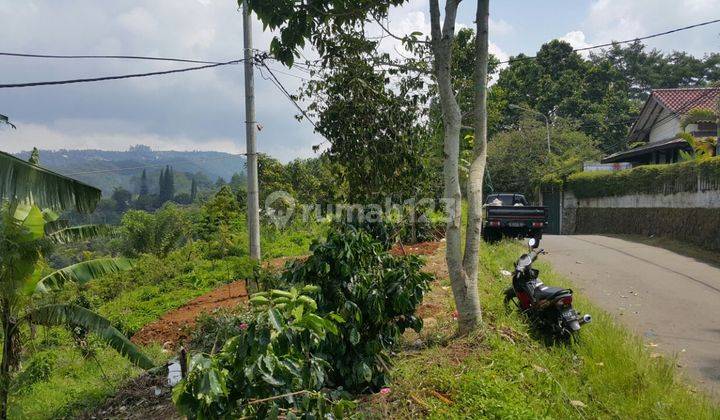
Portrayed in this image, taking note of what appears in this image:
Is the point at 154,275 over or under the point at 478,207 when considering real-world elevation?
under

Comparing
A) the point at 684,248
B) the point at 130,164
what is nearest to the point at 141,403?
the point at 684,248

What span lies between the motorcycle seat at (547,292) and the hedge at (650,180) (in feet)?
33.5

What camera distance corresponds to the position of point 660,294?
896 cm

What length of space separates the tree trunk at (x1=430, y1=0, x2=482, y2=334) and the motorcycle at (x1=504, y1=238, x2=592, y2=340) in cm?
81

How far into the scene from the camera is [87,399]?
22.6 ft

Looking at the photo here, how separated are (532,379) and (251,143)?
26.6ft

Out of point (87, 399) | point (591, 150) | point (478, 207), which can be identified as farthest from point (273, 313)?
point (591, 150)

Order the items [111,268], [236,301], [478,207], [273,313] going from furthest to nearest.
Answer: [236,301] < [111,268] < [478,207] < [273,313]

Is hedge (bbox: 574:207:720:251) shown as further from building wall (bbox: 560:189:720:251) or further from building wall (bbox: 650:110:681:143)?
building wall (bbox: 650:110:681:143)

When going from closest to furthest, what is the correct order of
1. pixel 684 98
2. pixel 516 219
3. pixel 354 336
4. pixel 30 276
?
pixel 354 336 → pixel 30 276 → pixel 516 219 → pixel 684 98

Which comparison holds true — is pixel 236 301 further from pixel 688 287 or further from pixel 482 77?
pixel 688 287

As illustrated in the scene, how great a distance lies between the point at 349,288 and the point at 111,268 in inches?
192

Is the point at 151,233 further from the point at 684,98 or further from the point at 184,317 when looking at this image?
the point at 684,98

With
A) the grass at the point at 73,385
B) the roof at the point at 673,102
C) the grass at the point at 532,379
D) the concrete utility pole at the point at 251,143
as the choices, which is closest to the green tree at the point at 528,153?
the roof at the point at 673,102
